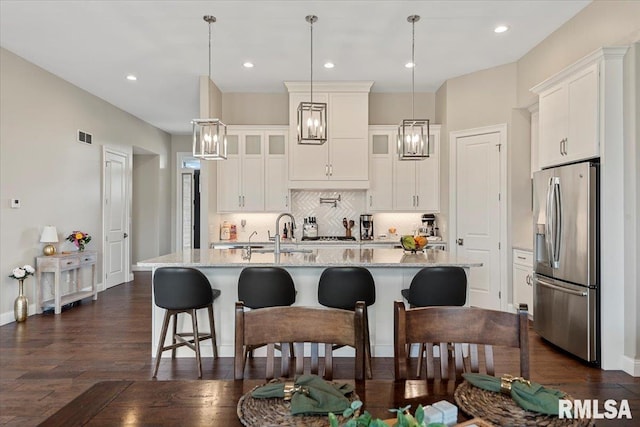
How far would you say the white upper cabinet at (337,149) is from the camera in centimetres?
591

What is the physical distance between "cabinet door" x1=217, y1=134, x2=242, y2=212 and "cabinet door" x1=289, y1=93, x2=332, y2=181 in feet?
2.72

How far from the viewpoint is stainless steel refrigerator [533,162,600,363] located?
10.9 ft

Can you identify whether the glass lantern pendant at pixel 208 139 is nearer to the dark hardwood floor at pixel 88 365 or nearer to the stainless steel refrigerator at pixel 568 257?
the dark hardwood floor at pixel 88 365

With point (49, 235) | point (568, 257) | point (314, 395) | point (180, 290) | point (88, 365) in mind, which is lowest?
point (88, 365)

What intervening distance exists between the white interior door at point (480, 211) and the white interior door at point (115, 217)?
578 cm

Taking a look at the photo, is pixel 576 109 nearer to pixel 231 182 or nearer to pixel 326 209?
pixel 326 209

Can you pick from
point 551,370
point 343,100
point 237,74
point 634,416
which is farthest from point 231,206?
point 634,416

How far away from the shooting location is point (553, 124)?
3896 millimetres

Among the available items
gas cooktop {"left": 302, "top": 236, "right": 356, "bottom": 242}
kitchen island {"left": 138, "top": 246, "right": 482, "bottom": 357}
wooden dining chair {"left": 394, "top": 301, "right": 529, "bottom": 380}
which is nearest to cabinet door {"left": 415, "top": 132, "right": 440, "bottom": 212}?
gas cooktop {"left": 302, "top": 236, "right": 356, "bottom": 242}

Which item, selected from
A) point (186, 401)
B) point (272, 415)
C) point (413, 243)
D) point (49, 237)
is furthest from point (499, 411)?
point (49, 237)

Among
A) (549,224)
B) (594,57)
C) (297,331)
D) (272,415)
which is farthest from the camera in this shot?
(549,224)

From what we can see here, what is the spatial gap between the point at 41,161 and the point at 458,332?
19.0 ft

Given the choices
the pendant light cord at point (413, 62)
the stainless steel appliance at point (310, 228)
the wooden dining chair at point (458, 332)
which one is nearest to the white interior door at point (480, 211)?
the pendant light cord at point (413, 62)

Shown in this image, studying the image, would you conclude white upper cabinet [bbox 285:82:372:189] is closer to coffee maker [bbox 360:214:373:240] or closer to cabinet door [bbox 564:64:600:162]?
coffee maker [bbox 360:214:373:240]
